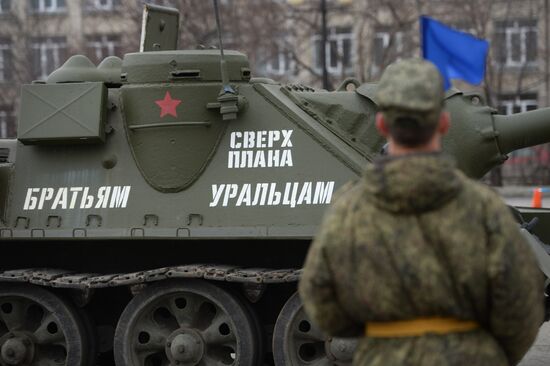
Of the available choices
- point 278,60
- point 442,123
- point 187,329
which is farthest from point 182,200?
point 278,60

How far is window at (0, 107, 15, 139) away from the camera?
3212 centimetres

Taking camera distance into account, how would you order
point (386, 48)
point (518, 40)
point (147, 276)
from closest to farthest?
1. point (147, 276)
2. point (386, 48)
3. point (518, 40)

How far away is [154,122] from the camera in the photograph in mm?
7699

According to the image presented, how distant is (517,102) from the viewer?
34469mm

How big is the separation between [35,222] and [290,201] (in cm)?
184

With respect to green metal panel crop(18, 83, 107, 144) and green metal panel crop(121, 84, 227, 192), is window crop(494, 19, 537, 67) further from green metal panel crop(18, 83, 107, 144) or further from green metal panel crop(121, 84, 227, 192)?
green metal panel crop(18, 83, 107, 144)

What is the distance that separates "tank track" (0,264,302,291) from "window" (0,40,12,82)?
25436 mm

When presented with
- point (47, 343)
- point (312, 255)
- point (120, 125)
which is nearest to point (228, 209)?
point (120, 125)

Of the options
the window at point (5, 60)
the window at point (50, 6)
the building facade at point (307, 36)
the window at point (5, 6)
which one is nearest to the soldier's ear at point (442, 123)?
the building facade at point (307, 36)

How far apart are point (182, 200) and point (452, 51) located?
271cm

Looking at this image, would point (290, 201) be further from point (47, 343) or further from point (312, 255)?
point (312, 255)

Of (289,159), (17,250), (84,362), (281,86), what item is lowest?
(84,362)

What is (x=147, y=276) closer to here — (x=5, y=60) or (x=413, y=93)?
(x=413, y=93)

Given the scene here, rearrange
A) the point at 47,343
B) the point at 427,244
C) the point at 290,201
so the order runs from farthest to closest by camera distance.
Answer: the point at 47,343
the point at 290,201
the point at 427,244
